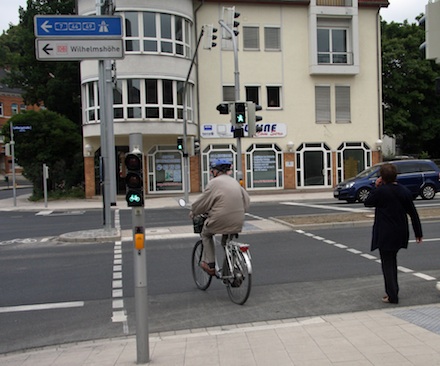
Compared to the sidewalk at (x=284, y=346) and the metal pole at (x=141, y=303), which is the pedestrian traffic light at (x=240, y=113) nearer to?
the sidewalk at (x=284, y=346)

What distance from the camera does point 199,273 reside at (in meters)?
7.12

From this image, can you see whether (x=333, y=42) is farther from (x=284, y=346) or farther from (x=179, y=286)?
(x=284, y=346)

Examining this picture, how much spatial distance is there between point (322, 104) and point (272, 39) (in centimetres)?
522

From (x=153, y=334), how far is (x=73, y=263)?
476 cm

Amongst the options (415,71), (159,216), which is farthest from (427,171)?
(415,71)

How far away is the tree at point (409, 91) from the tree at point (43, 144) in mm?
25843

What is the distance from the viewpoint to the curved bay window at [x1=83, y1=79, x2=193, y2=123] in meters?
26.2

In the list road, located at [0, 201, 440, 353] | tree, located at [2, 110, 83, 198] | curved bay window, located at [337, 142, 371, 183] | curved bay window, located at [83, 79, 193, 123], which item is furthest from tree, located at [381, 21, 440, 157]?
road, located at [0, 201, 440, 353]

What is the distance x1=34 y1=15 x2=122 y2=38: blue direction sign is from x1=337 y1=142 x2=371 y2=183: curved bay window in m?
26.0

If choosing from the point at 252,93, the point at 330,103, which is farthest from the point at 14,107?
the point at 330,103

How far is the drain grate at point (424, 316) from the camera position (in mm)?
4879

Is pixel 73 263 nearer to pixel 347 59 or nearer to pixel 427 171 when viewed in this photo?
pixel 427 171

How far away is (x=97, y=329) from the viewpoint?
18.1ft

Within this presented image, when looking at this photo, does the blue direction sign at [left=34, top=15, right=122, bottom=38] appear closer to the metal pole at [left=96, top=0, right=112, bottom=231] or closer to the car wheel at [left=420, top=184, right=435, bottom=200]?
the metal pole at [left=96, top=0, right=112, bottom=231]
